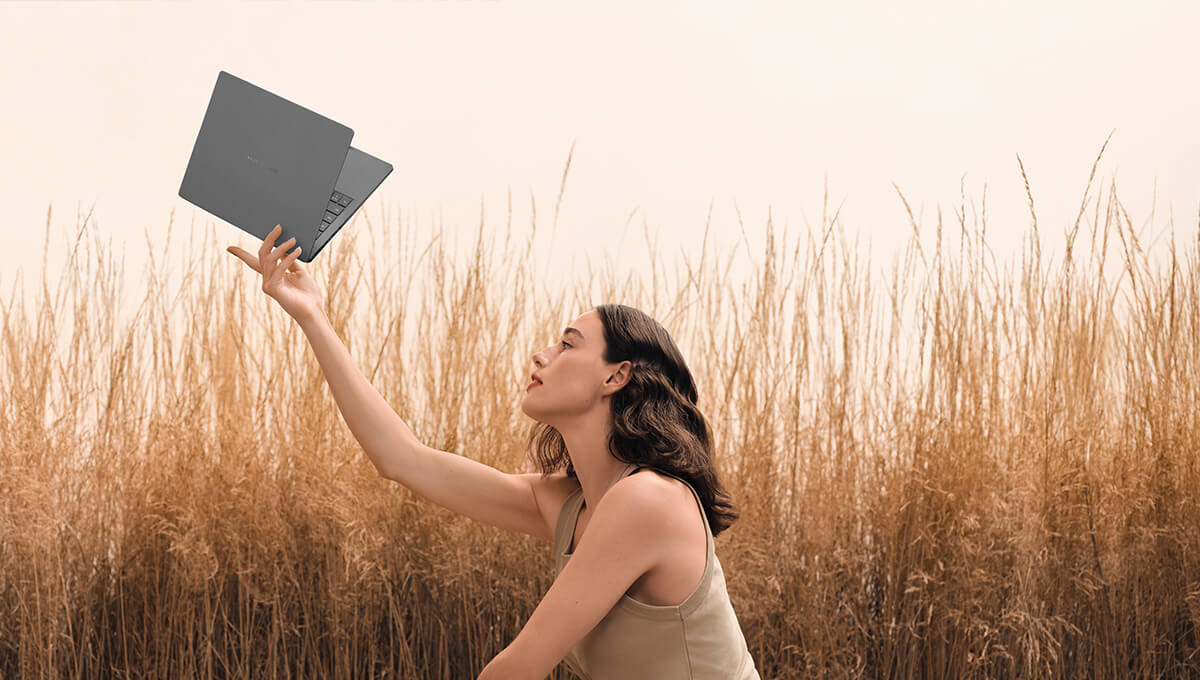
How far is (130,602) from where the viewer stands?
2322mm

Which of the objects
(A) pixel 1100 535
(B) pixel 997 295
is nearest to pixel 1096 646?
(A) pixel 1100 535

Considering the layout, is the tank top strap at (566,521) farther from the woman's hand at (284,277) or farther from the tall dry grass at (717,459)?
the tall dry grass at (717,459)

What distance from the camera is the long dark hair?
4.07ft

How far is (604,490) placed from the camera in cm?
129

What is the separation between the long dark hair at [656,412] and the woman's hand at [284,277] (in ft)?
1.28

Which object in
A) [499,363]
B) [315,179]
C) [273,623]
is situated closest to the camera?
[315,179]

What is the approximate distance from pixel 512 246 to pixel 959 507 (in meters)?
1.22

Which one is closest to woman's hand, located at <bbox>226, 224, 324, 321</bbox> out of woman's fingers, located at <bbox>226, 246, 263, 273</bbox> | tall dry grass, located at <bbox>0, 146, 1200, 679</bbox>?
woman's fingers, located at <bbox>226, 246, 263, 273</bbox>

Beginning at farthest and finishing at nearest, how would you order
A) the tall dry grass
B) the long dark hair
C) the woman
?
the tall dry grass < the long dark hair < the woman

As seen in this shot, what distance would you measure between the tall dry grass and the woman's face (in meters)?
1.08

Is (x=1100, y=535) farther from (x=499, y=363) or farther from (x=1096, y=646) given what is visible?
(x=499, y=363)

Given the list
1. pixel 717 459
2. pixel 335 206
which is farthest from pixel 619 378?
pixel 717 459

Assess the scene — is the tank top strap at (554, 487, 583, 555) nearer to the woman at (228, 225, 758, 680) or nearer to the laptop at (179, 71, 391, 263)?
the woman at (228, 225, 758, 680)

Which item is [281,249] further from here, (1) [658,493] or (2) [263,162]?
(1) [658,493]
